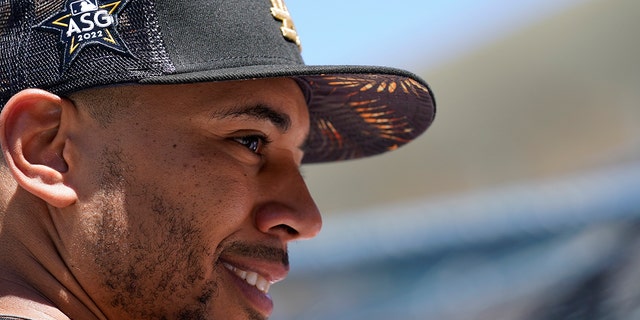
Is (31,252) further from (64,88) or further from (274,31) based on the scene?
(274,31)

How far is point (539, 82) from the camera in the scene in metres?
29.2

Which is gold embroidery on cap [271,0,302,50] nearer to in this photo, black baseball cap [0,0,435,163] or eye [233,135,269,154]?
black baseball cap [0,0,435,163]

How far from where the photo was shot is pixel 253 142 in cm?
243

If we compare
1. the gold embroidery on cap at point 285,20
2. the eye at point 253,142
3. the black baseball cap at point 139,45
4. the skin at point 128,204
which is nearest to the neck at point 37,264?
the skin at point 128,204

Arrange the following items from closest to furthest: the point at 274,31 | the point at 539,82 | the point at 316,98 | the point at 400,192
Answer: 1. the point at 274,31
2. the point at 316,98
3. the point at 400,192
4. the point at 539,82

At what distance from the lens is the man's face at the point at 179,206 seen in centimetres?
219

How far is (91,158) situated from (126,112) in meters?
0.13

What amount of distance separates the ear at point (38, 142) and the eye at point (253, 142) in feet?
1.35

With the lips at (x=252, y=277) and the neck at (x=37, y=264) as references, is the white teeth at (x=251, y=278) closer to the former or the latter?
Result: the lips at (x=252, y=277)

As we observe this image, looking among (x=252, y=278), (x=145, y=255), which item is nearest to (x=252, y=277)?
(x=252, y=278)

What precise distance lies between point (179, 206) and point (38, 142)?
349mm

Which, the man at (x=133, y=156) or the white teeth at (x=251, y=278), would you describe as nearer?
the man at (x=133, y=156)

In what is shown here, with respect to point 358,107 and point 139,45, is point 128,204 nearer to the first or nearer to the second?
point 139,45

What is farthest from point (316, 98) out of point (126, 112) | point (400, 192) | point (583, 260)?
point (400, 192)
